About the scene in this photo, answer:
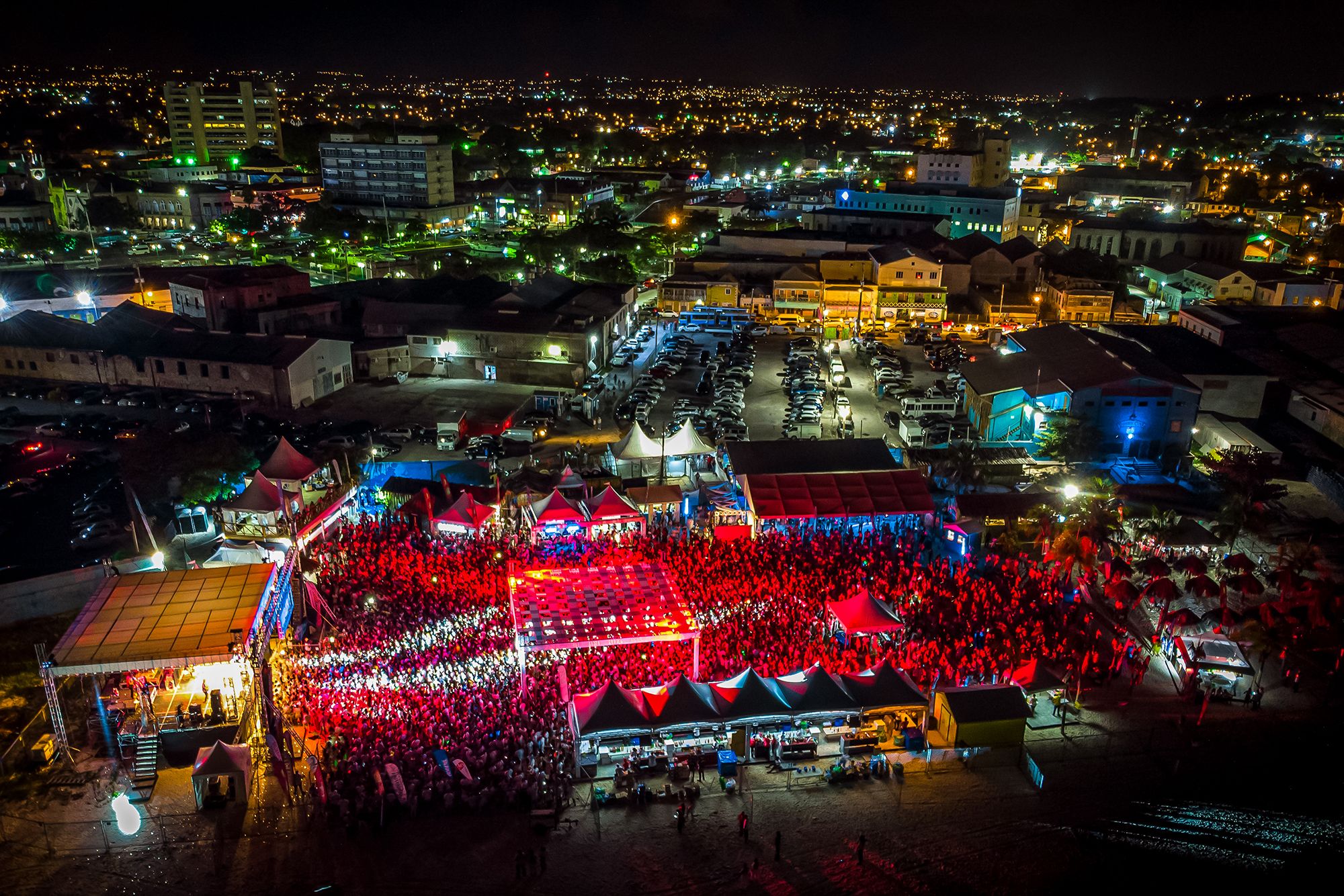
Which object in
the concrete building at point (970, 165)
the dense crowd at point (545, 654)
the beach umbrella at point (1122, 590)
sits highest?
the concrete building at point (970, 165)

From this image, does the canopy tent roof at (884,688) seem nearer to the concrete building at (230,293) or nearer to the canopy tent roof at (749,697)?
the canopy tent roof at (749,697)

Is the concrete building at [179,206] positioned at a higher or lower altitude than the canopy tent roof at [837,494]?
higher

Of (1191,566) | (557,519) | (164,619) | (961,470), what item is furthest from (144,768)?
(961,470)

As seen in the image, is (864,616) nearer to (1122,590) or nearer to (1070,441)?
(1122,590)

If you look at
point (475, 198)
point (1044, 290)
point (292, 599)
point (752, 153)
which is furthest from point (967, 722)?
point (752, 153)

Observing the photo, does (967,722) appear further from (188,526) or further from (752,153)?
(752,153)

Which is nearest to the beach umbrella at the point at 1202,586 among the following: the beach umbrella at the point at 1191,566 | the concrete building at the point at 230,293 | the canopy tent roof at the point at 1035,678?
the beach umbrella at the point at 1191,566

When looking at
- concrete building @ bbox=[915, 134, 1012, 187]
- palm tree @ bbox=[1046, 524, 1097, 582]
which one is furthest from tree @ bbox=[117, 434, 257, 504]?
concrete building @ bbox=[915, 134, 1012, 187]

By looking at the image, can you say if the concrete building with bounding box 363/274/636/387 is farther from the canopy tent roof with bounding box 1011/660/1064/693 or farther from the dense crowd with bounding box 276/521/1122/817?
the canopy tent roof with bounding box 1011/660/1064/693
